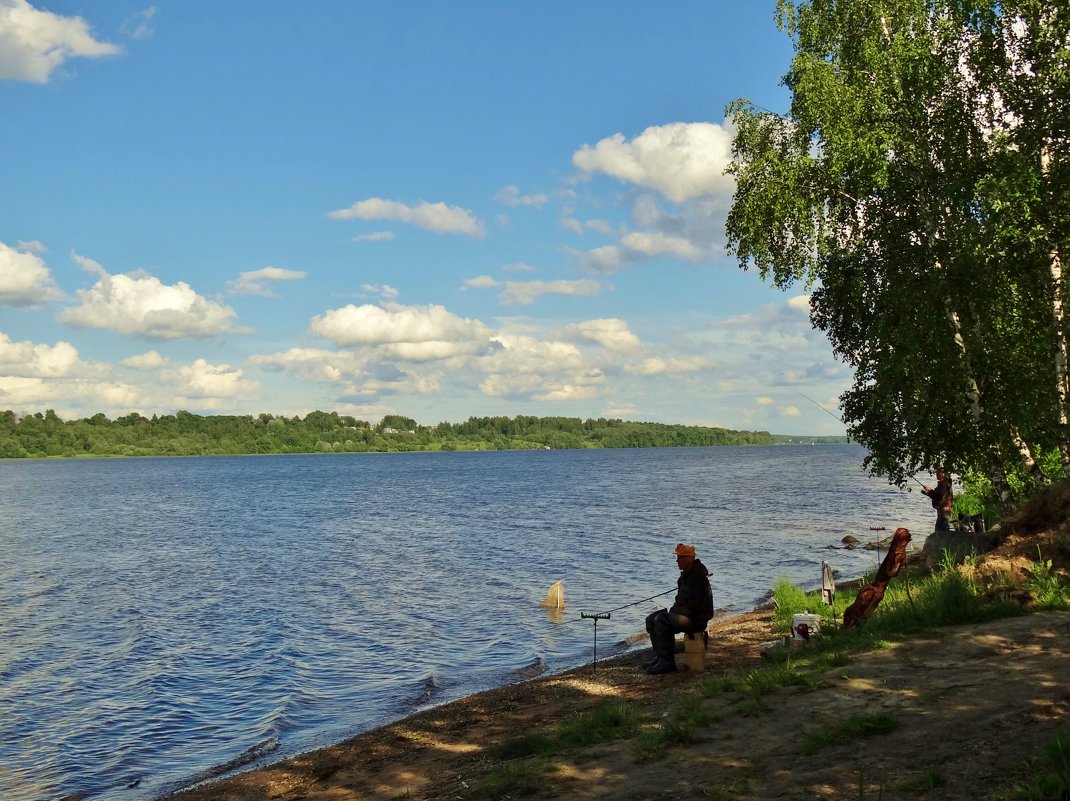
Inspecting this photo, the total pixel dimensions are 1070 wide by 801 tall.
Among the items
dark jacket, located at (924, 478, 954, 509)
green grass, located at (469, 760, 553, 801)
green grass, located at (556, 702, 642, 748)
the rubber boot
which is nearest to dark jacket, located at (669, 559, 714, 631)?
the rubber boot

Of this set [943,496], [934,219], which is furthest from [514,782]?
[943,496]

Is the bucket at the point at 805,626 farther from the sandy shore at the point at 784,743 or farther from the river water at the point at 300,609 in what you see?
the river water at the point at 300,609

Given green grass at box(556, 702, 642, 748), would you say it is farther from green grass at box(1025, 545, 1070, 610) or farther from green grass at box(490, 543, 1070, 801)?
green grass at box(1025, 545, 1070, 610)

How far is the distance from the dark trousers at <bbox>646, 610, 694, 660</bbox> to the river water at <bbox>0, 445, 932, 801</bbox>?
18.2 feet

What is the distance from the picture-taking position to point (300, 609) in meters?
29.8

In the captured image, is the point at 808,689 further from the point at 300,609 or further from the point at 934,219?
the point at 300,609

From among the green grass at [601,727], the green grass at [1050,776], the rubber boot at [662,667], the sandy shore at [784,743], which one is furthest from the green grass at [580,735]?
the green grass at [1050,776]

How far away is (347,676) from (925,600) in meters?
13.7

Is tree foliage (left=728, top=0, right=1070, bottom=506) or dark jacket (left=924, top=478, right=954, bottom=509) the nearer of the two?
tree foliage (left=728, top=0, right=1070, bottom=506)

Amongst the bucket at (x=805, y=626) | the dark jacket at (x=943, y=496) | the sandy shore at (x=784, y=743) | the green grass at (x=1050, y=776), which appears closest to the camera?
the green grass at (x=1050, y=776)

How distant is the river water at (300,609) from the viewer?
54.9 ft

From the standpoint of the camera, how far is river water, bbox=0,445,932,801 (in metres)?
16.7

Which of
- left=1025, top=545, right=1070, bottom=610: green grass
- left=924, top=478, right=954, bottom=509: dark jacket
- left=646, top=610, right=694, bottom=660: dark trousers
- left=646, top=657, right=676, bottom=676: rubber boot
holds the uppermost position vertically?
left=924, top=478, right=954, bottom=509: dark jacket

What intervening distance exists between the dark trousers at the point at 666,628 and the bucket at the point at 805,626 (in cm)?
192
